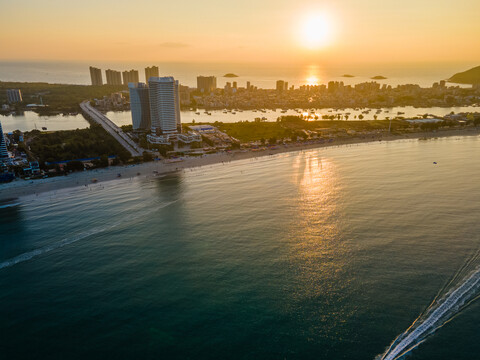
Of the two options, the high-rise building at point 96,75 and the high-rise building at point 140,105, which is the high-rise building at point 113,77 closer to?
the high-rise building at point 96,75

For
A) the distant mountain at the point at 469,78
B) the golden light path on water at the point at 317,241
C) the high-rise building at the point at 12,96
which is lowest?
the golden light path on water at the point at 317,241

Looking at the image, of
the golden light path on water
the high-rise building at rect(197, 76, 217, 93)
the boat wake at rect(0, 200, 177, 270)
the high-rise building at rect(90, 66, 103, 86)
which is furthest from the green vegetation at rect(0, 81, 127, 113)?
the golden light path on water

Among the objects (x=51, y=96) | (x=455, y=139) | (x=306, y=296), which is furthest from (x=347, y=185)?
(x=51, y=96)

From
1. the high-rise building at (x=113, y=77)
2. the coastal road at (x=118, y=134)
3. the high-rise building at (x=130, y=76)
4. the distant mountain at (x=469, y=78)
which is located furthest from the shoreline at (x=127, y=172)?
the distant mountain at (x=469, y=78)

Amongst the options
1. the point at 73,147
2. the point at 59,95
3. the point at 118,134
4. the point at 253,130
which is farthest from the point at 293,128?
the point at 59,95

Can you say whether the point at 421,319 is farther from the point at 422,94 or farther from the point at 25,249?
the point at 422,94

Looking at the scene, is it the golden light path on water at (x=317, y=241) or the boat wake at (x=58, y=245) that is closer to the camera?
the golden light path on water at (x=317, y=241)

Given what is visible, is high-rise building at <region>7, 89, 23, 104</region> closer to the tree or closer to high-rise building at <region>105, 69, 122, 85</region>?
high-rise building at <region>105, 69, 122, 85</region>
